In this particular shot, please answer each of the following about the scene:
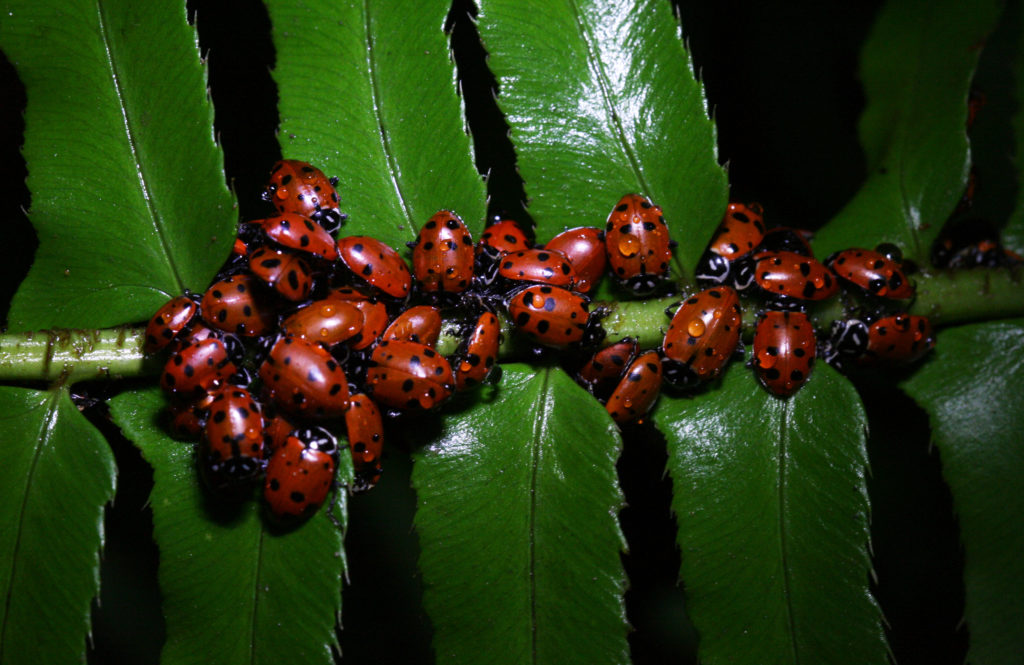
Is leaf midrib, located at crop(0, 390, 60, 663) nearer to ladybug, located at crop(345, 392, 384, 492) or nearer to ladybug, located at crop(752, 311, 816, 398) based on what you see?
ladybug, located at crop(345, 392, 384, 492)

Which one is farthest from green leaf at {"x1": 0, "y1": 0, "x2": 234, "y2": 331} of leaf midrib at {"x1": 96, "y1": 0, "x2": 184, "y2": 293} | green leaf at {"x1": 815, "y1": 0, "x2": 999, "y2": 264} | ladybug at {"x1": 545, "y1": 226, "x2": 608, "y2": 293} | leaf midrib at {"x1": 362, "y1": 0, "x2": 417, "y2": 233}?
green leaf at {"x1": 815, "y1": 0, "x2": 999, "y2": 264}

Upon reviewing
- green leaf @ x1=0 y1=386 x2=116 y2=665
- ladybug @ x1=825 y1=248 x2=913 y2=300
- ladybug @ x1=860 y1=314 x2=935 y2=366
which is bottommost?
green leaf @ x1=0 y1=386 x2=116 y2=665

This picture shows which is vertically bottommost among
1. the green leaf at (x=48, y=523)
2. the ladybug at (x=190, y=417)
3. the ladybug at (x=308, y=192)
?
the green leaf at (x=48, y=523)

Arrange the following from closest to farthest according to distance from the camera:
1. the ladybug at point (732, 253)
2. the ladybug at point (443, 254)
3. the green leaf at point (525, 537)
→ the green leaf at point (525, 537) → the ladybug at point (443, 254) → the ladybug at point (732, 253)

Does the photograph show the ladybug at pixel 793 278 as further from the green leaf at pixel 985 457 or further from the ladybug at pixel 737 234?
the green leaf at pixel 985 457

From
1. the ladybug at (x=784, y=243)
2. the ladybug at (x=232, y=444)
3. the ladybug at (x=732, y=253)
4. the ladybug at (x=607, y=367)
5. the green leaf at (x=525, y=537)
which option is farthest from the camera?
the ladybug at (x=784, y=243)

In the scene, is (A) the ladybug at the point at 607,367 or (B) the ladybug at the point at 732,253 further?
(B) the ladybug at the point at 732,253

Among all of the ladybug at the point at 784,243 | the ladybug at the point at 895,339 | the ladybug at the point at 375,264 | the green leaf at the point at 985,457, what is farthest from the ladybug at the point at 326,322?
the green leaf at the point at 985,457
